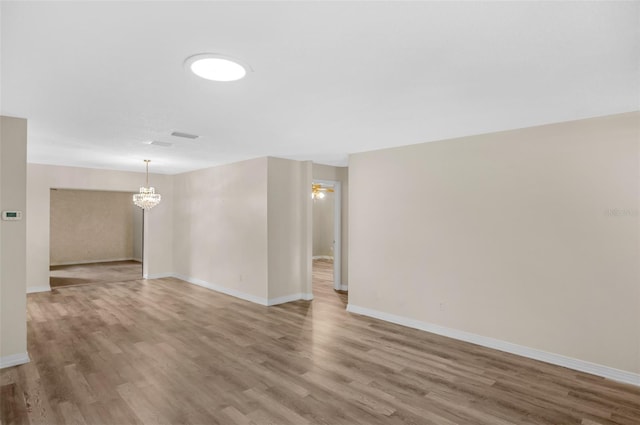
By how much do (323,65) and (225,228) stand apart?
514cm

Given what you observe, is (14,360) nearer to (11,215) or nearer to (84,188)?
(11,215)

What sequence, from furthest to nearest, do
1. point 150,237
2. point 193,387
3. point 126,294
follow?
point 150,237 → point 126,294 → point 193,387

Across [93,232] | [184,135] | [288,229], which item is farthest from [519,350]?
[93,232]

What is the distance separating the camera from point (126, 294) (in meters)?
6.73

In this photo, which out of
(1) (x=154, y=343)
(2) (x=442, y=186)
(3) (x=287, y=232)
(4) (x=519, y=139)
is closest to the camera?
(4) (x=519, y=139)

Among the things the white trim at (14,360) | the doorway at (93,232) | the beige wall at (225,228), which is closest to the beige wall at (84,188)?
the beige wall at (225,228)

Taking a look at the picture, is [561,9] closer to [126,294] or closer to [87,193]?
[126,294]

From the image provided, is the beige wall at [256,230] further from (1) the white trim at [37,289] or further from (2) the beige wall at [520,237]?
(1) the white trim at [37,289]

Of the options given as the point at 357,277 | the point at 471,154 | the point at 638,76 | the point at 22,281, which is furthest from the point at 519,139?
the point at 22,281

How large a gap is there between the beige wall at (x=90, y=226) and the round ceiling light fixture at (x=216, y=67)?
1125 centimetres

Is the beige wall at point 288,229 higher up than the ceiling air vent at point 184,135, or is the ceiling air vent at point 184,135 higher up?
the ceiling air vent at point 184,135

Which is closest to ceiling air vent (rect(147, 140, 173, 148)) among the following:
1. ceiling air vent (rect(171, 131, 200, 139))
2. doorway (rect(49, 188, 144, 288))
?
ceiling air vent (rect(171, 131, 200, 139))

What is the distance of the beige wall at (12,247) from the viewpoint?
350 centimetres

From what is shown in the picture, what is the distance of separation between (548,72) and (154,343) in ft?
15.5
